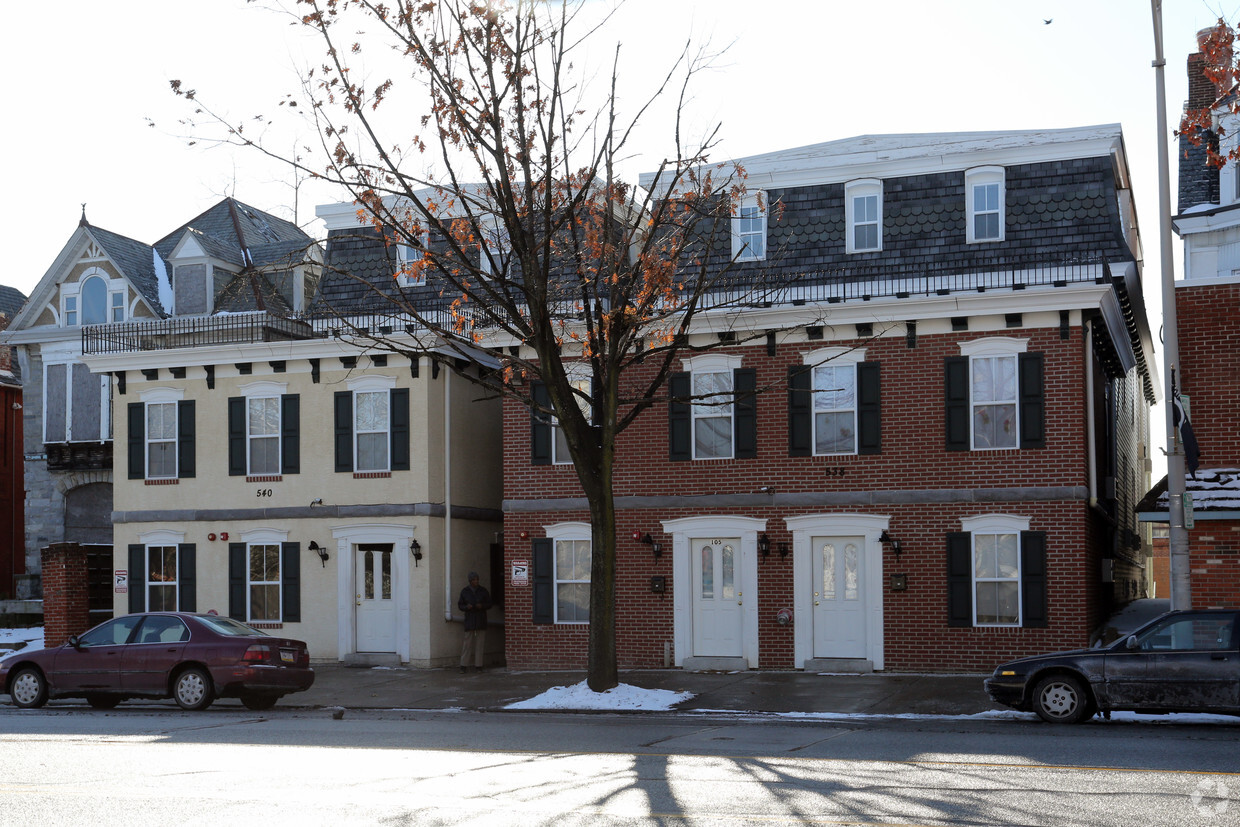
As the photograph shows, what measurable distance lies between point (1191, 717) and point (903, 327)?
8.25 m

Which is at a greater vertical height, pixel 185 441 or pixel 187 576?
pixel 185 441

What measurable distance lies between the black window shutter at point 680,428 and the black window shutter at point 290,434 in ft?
25.4

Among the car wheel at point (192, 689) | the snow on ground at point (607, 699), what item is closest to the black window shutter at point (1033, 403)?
the snow on ground at point (607, 699)

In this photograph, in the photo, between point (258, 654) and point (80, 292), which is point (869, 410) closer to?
point (258, 654)

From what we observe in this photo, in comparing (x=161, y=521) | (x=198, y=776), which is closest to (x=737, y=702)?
(x=198, y=776)

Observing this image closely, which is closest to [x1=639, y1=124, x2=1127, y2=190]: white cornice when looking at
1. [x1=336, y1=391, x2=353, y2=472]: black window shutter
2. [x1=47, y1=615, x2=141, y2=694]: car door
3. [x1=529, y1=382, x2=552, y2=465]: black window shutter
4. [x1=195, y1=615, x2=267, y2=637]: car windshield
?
[x1=529, y1=382, x2=552, y2=465]: black window shutter

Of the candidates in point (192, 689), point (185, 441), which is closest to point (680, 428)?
point (192, 689)

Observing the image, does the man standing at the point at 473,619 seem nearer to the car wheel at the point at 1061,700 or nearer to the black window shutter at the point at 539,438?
the black window shutter at the point at 539,438

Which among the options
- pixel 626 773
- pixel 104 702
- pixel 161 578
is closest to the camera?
pixel 626 773

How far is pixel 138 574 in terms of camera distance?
27.4 metres

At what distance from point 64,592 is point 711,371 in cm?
1480

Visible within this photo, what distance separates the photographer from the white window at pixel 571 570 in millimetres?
23672

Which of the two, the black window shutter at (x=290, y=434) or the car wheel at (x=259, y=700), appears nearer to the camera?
the car wheel at (x=259, y=700)

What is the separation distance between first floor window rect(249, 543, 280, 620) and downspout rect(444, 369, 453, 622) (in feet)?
11.6
